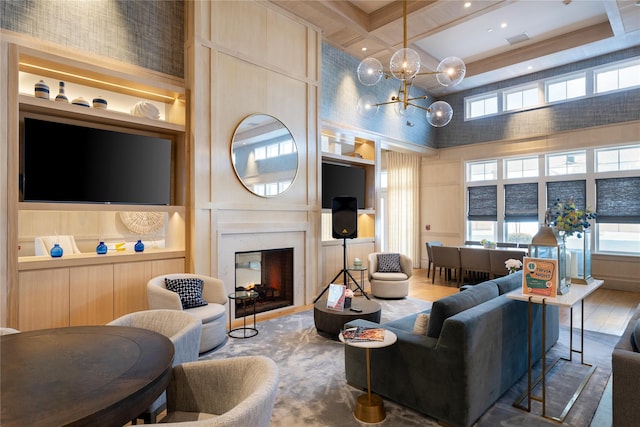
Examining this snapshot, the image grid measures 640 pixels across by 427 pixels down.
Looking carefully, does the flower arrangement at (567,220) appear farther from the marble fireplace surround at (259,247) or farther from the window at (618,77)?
the window at (618,77)

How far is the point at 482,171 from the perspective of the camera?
27.1ft

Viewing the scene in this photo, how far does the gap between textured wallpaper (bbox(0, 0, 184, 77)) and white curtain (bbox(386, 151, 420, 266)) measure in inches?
256

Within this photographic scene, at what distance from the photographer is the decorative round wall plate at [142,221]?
4.06 meters

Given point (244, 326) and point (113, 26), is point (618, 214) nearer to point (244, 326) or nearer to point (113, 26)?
point (244, 326)

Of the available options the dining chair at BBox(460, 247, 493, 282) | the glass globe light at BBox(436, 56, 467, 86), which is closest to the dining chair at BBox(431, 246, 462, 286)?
the dining chair at BBox(460, 247, 493, 282)

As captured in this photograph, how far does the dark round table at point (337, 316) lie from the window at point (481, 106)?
6.31m

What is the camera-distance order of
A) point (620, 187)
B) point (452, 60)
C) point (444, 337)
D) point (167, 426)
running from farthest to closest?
point (620, 187) < point (452, 60) < point (444, 337) < point (167, 426)

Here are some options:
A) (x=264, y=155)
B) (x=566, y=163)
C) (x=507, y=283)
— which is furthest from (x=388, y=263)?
(x=566, y=163)

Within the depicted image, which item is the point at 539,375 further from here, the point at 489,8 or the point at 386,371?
the point at 489,8

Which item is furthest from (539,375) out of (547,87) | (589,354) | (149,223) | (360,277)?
(547,87)

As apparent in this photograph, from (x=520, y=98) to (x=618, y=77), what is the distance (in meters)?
1.63

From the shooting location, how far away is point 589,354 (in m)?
3.36

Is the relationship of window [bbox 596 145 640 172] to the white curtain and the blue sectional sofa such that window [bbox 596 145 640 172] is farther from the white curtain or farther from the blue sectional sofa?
the blue sectional sofa

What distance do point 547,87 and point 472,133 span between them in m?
1.68
